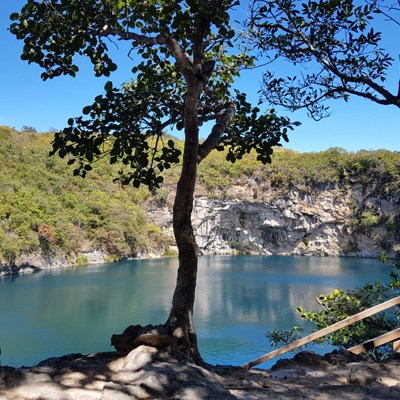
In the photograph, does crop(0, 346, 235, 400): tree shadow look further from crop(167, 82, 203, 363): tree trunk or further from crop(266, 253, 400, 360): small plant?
crop(266, 253, 400, 360): small plant

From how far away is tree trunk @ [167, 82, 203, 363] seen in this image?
2.50 metres

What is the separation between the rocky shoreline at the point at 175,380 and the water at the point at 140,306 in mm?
6670

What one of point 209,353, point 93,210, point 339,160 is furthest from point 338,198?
point 209,353

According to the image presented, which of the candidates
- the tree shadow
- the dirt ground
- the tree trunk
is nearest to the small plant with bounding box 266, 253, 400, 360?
→ the dirt ground

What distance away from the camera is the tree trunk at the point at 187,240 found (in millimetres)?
2498

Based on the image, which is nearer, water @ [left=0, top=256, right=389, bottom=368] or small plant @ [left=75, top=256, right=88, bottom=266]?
water @ [left=0, top=256, right=389, bottom=368]

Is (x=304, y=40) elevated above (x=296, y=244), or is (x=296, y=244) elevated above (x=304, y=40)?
(x=304, y=40)

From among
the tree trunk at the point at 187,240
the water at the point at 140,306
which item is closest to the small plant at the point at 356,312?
the tree trunk at the point at 187,240

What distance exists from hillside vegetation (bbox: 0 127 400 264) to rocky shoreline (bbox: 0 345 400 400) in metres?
20.9

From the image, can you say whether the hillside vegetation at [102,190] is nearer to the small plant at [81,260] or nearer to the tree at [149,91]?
the small plant at [81,260]

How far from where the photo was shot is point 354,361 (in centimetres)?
285

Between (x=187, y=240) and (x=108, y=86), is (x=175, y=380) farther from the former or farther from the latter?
(x=108, y=86)

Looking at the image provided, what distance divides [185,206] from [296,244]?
40.0 metres

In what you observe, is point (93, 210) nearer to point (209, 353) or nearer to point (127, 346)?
point (209, 353)
